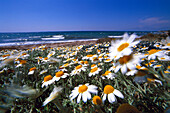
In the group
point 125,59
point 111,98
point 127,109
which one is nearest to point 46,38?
point 111,98

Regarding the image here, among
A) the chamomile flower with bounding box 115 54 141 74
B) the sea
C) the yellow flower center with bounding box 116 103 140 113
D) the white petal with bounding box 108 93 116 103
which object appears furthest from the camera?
the sea

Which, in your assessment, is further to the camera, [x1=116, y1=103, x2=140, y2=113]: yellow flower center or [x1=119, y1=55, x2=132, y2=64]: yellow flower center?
[x1=119, y1=55, x2=132, y2=64]: yellow flower center

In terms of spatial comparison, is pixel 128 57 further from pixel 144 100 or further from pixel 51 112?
pixel 51 112

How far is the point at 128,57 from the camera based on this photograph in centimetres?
43

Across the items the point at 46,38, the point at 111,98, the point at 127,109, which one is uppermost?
the point at 127,109

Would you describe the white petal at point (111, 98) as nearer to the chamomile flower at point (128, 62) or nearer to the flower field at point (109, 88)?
the flower field at point (109, 88)

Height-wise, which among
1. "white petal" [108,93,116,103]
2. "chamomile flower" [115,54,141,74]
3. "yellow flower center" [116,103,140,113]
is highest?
"chamomile flower" [115,54,141,74]

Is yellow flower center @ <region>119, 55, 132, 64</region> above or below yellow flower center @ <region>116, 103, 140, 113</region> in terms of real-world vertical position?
above

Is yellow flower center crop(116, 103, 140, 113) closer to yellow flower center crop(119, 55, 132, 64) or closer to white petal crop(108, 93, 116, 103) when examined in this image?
yellow flower center crop(119, 55, 132, 64)

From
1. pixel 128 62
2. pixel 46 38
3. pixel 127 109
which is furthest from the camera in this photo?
pixel 46 38

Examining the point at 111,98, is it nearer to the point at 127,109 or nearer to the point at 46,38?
the point at 127,109

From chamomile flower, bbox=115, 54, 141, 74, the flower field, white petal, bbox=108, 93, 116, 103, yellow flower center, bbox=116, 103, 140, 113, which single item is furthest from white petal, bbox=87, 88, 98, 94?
yellow flower center, bbox=116, 103, 140, 113

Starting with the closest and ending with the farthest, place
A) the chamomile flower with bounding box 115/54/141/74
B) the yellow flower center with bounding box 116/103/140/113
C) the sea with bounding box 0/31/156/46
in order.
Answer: the yellow flower center with bounding box 116/103/140/113 → the chamomile flower with bounding box 115/54/141/74 → the sea with bounding box 0/31/156/46

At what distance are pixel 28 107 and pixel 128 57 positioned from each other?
1.27 meters
